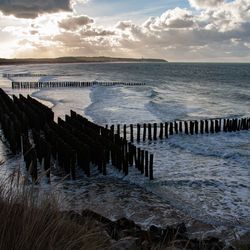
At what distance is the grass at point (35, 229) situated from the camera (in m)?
3.30

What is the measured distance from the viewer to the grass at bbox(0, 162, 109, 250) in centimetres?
330

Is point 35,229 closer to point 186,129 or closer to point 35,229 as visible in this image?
point 35,229

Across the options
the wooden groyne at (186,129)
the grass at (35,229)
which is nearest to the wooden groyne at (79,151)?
the wooden groyne at (186,129)

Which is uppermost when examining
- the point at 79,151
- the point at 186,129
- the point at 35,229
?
the point at 35,229

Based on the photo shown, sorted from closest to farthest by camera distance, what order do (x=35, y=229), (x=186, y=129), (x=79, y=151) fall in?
(x=35, y=229), (x=79, y=151), (x=186, y=129)

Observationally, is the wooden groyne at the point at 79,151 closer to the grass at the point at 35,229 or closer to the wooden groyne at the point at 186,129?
the wooden groyne at the point at 186,129

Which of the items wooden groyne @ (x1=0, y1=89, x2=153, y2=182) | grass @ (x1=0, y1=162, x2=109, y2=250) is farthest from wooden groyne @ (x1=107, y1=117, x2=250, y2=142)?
grass @ (x1=0, y1=162, x2=109, y2=250)

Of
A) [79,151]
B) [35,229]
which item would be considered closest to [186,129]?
[79,151]

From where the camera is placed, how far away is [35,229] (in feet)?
11.4

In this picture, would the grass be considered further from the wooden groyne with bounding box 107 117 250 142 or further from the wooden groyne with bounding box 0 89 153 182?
the wooden groyne with bounding box 107 117 250 142

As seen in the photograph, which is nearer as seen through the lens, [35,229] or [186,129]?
[35,229]

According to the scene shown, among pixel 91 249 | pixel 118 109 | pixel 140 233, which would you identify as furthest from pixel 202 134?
pixel 91 249

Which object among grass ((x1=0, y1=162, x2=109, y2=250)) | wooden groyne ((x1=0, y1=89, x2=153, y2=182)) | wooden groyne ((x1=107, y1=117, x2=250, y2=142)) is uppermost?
grass ((x1=0, y1=162, x2=109, y2=250))

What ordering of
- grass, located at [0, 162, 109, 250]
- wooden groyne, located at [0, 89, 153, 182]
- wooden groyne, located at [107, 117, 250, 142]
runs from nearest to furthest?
grass, located at [0, 162, 109, 250]
wooden groyne, located at [0, 89, 153, 182]
wooden groyne, located at [107, 117, 250, 142]
